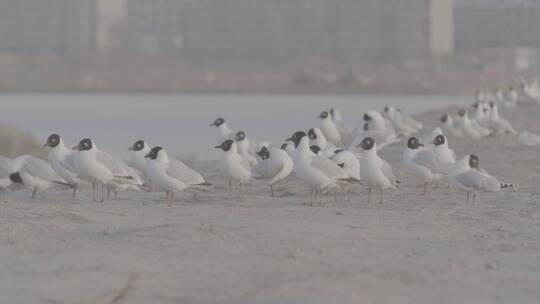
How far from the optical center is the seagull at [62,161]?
44.8 ft

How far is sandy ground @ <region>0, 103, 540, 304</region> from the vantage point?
800 centimetres

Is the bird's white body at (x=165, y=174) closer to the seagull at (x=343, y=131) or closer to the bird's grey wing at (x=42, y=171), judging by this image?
the bird's grey wing at (x=42, y=171)

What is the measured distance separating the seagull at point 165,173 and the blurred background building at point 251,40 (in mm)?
67564

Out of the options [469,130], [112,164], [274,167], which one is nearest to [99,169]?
[112,164]

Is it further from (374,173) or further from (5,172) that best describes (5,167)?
(374,173)

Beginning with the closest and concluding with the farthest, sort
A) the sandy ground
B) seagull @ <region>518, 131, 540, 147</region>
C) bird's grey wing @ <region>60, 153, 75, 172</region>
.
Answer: the sandy ground, bird's grey wing @ <region>60, 153, 75, 172</region>, seagull @ <region>518, 131, 540, 147</region>

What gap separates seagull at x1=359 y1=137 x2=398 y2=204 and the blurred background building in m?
67.2

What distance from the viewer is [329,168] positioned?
13.1 m

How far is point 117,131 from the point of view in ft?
120

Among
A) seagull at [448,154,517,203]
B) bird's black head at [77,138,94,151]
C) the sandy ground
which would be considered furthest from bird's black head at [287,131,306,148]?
bird's black head at [77,138,94,151]

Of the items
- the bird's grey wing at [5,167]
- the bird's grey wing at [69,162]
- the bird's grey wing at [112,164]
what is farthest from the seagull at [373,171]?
the bird's grey wing at [5,167]

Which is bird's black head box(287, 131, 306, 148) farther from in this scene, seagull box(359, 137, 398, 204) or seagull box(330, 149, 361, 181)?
seagull box(359, 137, 398, 204)

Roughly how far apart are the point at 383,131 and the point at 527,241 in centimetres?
877

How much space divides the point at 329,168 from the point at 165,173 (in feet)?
5.46
